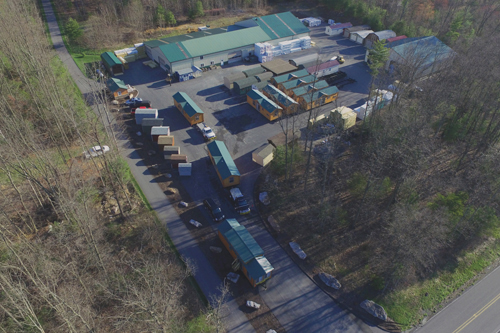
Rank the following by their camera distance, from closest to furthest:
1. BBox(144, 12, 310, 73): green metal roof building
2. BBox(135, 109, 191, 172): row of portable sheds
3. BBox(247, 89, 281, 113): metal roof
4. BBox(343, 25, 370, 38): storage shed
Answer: BBox(135, 109, 191, 172): row of portable sheds < BBox(247, 89, 281, 113): metal roof < BBox(144, 12, 310, 73): green metal roof building < BBox(343, 25, 370, 38): storage shed

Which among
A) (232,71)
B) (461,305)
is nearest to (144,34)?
(232,71)

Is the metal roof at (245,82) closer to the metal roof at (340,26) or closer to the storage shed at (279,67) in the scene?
the storage shed at (279,67)

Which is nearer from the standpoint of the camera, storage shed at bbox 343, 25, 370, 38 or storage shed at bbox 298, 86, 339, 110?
storage shed at bbox 298, 86, 339, 110

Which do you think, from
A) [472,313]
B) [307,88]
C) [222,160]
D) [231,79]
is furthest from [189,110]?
[472,313]

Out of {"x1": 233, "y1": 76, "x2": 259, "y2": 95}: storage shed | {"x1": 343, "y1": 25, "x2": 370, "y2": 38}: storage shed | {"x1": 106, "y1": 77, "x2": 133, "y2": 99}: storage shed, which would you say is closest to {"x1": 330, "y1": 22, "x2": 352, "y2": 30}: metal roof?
{"x1": 343, "y1": 25, "x2": 370, "y2": 38}: storage shed

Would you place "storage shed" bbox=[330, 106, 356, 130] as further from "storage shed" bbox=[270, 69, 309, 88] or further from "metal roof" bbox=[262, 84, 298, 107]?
"storage shed" bbox=[270, 69, 309, 88]

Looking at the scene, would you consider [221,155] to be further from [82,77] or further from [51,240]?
[82,77]
